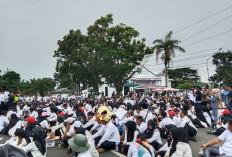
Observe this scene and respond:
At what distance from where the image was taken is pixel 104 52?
24859mm

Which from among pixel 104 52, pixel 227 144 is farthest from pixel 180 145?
pixel 104 52

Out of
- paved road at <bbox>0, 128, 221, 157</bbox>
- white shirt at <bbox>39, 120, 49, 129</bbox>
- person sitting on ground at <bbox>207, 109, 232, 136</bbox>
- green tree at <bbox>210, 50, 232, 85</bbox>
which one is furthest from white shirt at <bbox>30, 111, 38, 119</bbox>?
green tree at <bbox>210, 50, 232, 85</bbox>

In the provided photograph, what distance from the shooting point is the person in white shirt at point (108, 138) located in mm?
6070

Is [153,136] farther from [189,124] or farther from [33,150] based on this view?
[33,150]

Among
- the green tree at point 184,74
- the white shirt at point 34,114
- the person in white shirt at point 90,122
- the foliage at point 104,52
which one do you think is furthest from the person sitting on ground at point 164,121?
the green tree at point 184,74

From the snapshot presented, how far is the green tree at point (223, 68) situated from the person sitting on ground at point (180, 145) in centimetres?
3905

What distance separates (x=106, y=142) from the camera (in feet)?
20.1

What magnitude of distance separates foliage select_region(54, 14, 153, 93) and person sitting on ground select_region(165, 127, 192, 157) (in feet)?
64.8

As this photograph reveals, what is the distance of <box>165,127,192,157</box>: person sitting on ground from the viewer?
458cm

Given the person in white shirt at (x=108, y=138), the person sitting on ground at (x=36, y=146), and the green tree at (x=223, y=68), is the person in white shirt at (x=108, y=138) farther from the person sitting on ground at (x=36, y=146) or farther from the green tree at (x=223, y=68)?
the green tree at (x=223, y=68)

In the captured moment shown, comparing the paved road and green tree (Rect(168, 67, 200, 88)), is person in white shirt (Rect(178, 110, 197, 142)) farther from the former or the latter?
green tree (Rect(168, 67, 200, 88))

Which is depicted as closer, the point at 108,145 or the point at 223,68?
the point at 108,145

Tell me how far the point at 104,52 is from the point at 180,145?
2089 cm

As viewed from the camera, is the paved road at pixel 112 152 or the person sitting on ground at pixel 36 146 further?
the paved road at pixel 112 152
